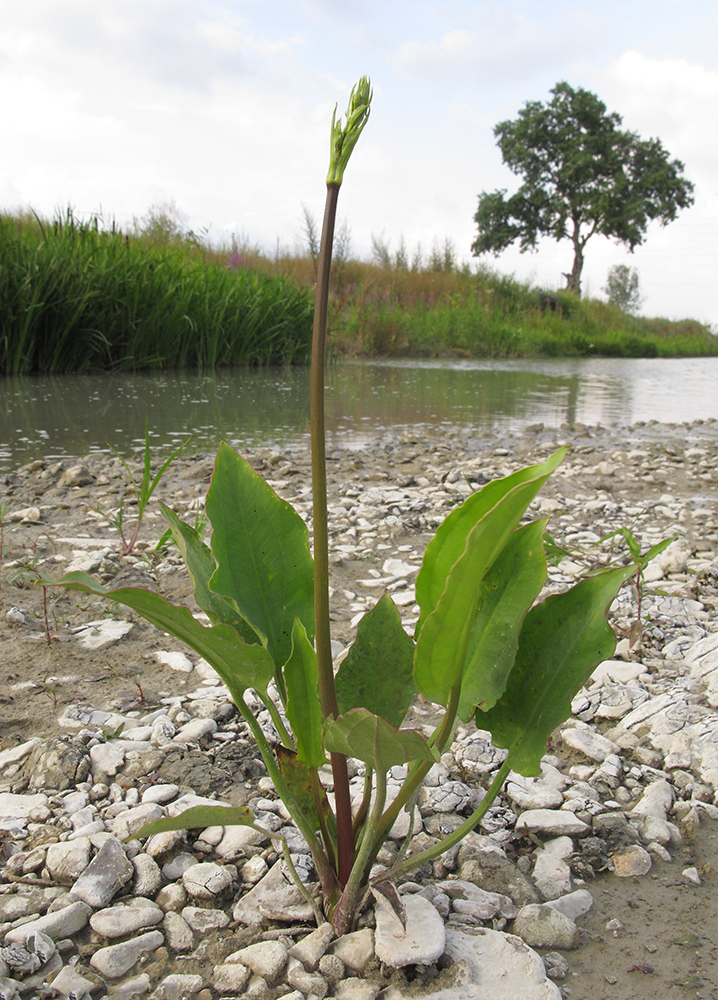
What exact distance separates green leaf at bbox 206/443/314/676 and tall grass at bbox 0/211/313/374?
219 inches

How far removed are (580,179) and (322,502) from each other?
34.1m

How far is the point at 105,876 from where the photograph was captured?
94 centimetres

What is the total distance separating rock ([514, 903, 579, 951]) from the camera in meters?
0.87

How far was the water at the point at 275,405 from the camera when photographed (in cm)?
415

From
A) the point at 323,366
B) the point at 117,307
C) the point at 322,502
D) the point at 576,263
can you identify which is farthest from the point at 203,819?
the point at 576,263

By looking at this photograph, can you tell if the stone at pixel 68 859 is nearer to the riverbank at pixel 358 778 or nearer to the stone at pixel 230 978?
the riverbank at pixel 358 778

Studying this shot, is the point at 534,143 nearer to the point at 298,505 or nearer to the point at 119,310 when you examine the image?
the point at 119,310

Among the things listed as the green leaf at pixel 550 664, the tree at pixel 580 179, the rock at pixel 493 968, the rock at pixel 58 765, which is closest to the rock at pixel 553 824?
the rock at pixel 493 968

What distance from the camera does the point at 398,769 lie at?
1.23 metres

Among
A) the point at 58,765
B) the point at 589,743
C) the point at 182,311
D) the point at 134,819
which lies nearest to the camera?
the point at 134,819

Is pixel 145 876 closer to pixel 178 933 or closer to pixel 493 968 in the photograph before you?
pixel 178 933

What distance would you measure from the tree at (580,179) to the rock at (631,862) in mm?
31301

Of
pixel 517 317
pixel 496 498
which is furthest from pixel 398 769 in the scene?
pixel 517 317

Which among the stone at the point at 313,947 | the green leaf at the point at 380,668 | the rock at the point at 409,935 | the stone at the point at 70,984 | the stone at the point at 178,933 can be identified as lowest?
the stone at the point at 178,933
